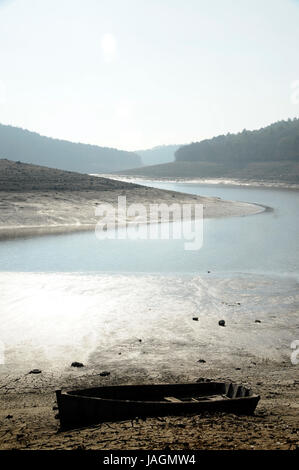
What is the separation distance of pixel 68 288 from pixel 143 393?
7430 millimetres

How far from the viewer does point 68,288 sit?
45.0 ft

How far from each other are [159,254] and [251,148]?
95061 millimetres

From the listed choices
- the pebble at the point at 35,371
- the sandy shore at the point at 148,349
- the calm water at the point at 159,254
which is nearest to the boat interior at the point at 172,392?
the sandy shore at the point at 148,349

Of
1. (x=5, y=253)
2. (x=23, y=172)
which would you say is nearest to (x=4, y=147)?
(x=23, y=172)

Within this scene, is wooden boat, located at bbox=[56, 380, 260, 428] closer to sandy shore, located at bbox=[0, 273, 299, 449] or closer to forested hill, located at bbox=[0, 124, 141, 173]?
sandy shore, located at bbox=[0, 273, 299, 449]

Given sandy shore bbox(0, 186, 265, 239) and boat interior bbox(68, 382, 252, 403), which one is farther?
sandy shore bbox(0, 186, 265, 239)

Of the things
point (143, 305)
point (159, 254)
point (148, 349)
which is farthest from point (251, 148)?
point (148, 349)

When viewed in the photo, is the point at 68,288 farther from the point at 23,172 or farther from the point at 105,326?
the point at 23,172

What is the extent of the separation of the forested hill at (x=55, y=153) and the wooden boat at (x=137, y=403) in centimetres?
16401

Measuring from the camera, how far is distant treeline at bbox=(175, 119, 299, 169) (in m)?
102

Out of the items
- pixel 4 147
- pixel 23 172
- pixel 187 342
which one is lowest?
pixel 187 342

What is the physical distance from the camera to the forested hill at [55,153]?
17700cm

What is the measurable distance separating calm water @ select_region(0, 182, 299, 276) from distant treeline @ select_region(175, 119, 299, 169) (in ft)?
245

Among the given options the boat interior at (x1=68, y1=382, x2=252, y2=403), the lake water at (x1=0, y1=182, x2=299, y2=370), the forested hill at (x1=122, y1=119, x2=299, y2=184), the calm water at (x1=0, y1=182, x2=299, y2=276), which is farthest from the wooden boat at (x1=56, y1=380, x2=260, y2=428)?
the forested hill at (x1=122, y1=119, x2=299, y2=184)
